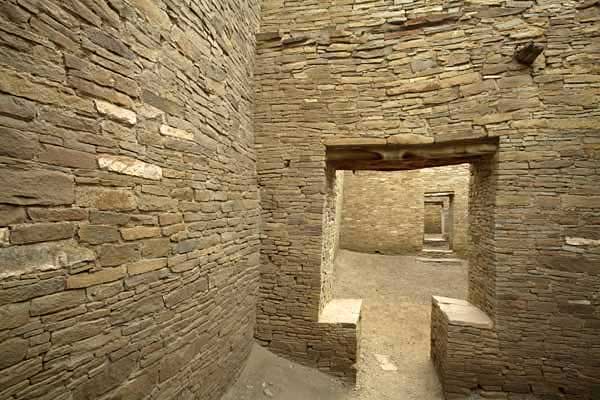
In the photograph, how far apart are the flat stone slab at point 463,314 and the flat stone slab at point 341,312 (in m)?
1.29

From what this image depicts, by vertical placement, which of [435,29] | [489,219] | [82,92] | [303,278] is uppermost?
[435,29]

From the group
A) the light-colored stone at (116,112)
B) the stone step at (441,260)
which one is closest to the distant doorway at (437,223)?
the stone step at (441,260)

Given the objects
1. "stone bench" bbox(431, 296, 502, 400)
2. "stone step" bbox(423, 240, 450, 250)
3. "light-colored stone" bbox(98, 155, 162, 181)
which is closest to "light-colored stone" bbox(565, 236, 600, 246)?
"stone bench" bbox(431, 296, 502, 400)

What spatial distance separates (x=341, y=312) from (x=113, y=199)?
143 inches

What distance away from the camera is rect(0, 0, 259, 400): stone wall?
4.56 feet

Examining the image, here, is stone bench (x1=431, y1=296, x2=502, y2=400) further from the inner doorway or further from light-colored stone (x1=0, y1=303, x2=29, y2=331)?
light-colored stone (x1=0, y1=303, x2=29, y2=331)

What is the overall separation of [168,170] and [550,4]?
4.95m

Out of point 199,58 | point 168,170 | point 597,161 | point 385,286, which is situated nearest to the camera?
point 168,170

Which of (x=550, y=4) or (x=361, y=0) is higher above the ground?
(x=361, y=0)

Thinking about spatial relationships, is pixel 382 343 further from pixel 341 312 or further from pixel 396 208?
pixel 396 208

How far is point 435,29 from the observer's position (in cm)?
381

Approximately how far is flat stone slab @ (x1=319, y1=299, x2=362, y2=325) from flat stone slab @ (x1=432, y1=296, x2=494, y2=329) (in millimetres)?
1287

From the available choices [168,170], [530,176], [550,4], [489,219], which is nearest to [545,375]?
[489,219]

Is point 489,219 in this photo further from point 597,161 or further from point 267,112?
point 267,112
